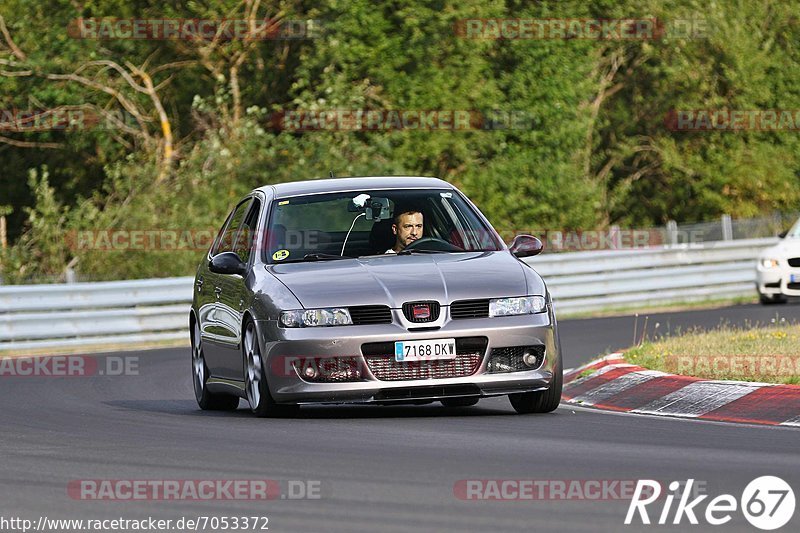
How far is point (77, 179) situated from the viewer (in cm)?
3947

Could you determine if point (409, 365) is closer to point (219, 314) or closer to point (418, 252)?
point (418, 252)

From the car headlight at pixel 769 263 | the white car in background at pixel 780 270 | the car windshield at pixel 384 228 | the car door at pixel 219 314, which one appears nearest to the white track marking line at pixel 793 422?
the car windshield at pixel 384 228

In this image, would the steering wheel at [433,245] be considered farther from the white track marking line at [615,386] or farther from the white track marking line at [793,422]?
the white track marking line at [793,422]

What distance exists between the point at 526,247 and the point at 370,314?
4.97 ft

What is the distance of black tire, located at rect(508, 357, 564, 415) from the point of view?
11.2m

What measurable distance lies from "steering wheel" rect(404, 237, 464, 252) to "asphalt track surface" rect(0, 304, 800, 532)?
109 cm

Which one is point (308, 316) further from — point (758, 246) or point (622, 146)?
point (622, 146)

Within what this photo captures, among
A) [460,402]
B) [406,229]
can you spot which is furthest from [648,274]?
[406,229]

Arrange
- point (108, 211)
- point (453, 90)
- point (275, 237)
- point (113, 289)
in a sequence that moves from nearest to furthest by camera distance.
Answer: point (275, 237) < point (113, 289) < point (108, 211) < point (453, 90)

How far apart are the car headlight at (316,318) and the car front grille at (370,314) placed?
4cm

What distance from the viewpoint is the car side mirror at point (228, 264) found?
11.9m

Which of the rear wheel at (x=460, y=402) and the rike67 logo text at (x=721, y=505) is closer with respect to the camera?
the rike67 logo text at (x=721, y=505)

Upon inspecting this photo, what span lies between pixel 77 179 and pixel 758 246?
1627 cm

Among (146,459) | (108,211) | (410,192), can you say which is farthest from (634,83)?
(146,459)
